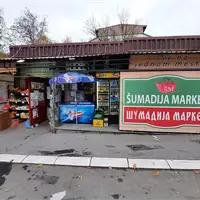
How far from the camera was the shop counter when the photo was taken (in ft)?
24.1

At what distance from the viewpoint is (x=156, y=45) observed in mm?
6910

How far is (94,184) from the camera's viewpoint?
9.83ft

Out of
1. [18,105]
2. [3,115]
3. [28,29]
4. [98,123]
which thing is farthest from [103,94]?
[28,29]

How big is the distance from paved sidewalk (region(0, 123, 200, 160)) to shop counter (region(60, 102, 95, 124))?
3.76 ft

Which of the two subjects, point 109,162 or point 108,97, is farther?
point 108,97

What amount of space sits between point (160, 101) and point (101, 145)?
3.00 metres

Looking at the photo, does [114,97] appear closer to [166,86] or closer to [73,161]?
[166,86]

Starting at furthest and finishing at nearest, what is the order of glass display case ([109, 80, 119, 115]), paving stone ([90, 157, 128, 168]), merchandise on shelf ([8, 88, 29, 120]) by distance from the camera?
glass display case ([109, 80, 119, 115])
merchandise on shelf ([8, 88, 29, 120])
paving stone ([90, 157, 128, 168])

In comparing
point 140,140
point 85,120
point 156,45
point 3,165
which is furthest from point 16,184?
point 156,45

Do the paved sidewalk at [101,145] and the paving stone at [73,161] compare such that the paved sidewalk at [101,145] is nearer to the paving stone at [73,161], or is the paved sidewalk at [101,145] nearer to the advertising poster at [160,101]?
the paving stone at [73,161]

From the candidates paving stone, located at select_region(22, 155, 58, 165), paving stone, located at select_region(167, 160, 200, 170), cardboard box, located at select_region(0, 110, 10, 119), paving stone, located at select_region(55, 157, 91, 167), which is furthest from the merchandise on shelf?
paving stone, located at select_region(167, 160, 200, 170)

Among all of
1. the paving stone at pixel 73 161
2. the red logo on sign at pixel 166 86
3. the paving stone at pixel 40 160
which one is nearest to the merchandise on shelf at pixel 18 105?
the paving stone at pixel 40 160

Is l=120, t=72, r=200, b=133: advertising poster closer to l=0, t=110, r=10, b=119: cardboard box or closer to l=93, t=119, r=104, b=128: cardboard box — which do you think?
l=93, t=119, r=104, b=128: cardboard box

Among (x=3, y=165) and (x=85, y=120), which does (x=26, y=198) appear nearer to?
(x=3, y=165)
